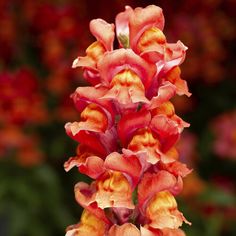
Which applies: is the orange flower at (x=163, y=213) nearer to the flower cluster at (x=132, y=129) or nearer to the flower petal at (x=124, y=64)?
the flower cluster at (x=132, y=129)

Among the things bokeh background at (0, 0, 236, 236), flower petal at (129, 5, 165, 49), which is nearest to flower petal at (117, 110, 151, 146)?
flower petal at (129, 5, 165, 49)

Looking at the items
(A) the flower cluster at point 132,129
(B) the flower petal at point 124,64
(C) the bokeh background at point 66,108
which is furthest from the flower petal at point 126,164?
(C) the bokeh background at point 66,108

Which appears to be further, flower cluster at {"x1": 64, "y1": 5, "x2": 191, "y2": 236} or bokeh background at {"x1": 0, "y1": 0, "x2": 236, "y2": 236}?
bokeh background at {"x1": 0, "y1": 0, "x2": 236, "y2": 236}

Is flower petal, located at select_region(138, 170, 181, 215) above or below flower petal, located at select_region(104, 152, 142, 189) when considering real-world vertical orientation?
below

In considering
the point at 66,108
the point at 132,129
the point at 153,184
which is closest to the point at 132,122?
the point at 132,129

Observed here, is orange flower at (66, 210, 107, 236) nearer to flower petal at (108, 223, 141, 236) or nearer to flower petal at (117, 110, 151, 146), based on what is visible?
flower petal at (108, 223, 141, 236)

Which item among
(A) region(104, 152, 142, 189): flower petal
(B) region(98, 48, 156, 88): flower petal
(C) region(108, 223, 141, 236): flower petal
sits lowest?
(C) region(108, 223, 141, 236): flower petal
